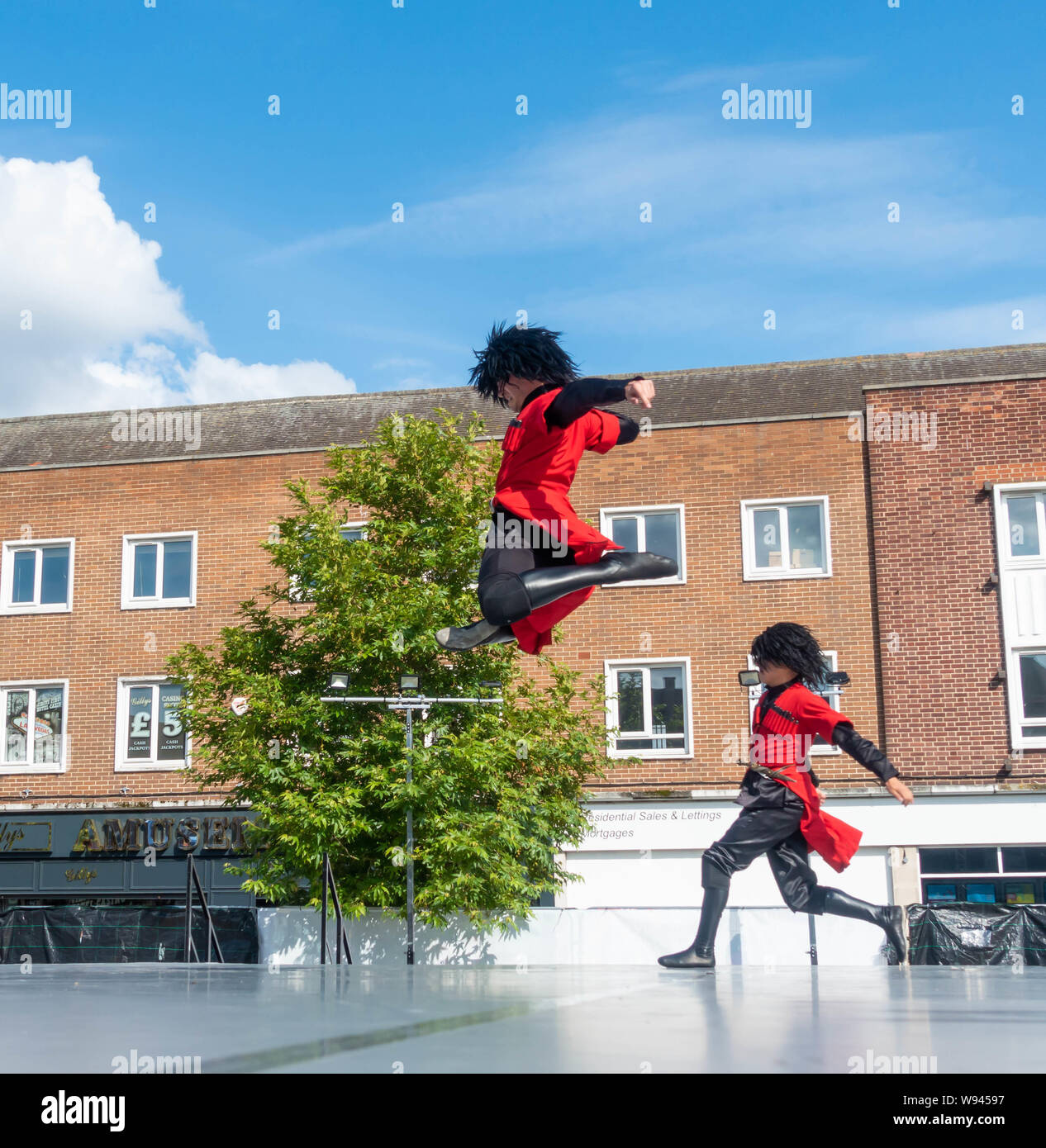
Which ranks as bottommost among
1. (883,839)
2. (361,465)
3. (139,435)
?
(883,839)

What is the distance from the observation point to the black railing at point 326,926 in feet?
50.4

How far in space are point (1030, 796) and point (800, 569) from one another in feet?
18.6

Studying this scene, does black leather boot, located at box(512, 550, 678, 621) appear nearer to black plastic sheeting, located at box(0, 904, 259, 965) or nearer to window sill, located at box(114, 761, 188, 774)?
black plastic sheeting, located at box(0, 904, 259, 965)

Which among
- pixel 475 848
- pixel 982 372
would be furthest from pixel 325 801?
pixel 982 372

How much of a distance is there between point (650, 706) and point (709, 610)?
2.14 meters

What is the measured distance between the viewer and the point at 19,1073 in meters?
2.71

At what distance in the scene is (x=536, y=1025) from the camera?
370 centimetres

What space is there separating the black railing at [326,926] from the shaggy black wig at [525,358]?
10.9 metres

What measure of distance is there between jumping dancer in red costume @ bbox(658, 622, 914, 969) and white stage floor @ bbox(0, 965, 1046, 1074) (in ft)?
Result: 4.44
